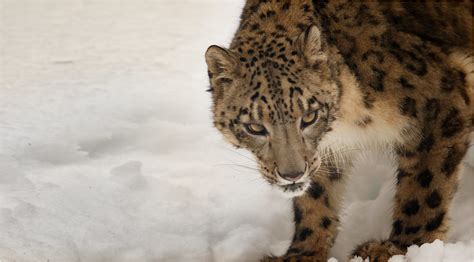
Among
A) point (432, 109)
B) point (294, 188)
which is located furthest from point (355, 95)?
point (294, 188)

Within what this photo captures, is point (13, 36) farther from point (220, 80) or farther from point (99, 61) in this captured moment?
point (220, 80)

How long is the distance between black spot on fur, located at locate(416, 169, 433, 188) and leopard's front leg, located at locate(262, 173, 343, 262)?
843mm

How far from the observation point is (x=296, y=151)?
511 cm

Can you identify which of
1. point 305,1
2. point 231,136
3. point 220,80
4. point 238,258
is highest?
point 305,1

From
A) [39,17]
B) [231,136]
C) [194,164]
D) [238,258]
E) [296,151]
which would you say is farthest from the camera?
[39,17]

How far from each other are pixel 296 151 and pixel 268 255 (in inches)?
51.0

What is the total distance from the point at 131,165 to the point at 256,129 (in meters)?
2.15

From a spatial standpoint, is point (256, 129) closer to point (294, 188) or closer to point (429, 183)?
point (294, 188)

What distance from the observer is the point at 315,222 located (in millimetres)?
6195

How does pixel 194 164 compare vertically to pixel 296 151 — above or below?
below

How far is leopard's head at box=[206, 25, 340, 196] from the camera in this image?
5082 mm

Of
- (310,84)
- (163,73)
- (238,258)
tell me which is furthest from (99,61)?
(310,84)

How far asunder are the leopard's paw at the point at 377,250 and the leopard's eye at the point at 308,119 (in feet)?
3.61

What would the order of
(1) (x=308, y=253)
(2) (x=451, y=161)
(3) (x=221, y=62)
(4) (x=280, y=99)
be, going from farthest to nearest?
(1) (x=308, y=253) < (2) (x=451, y=161) < (3) (x=221, y=62) < (4) (x=280, y=99)
